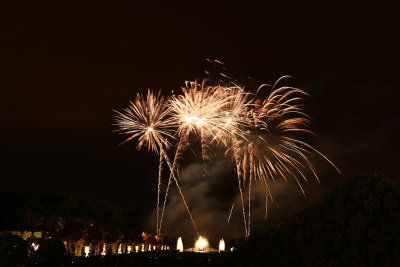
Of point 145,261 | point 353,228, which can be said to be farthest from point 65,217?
point 353,228

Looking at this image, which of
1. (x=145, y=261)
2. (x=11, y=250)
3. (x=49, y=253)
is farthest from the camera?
(x=145, y=261)

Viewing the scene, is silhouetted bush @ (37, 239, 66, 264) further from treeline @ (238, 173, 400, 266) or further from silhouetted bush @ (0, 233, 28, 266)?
treeline @ (238, 173, 400, 266)

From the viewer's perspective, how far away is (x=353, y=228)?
32.9ft

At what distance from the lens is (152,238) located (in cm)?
8288

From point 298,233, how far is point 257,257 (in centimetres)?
188

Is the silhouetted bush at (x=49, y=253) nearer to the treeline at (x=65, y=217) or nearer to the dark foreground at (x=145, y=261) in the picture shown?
the dark foreground at (x=145, y=261)

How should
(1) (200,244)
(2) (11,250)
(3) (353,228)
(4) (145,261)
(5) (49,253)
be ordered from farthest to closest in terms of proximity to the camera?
(1) (200,244) < (4) (145,261) < (5) (49,253) < (2) (11,250) < (3) (353,228)

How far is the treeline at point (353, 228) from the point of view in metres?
9.68

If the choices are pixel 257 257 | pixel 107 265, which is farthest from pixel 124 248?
pixel 257 257

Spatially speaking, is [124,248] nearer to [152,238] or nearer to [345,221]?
[152,238]

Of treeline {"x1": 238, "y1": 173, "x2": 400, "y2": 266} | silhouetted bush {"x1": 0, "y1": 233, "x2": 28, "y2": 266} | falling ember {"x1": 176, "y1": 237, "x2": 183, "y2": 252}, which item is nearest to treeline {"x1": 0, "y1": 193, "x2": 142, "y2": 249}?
falling ember {"x1": 176, "y1": 237, "x2": 183, "y2": 252}

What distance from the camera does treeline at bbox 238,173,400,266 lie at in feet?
31.8

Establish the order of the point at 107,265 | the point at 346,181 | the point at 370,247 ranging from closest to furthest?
the point at 370,247, the point at 346,181, the point at 107,265

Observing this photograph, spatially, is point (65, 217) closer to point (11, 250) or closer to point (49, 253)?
point (49, 253)
